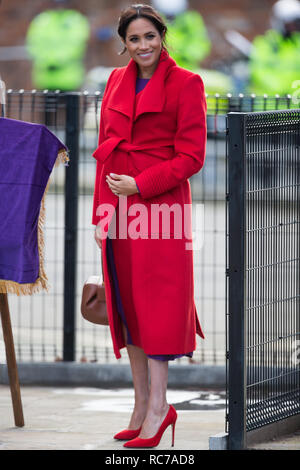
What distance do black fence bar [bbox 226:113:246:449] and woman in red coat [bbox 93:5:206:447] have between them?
21cm

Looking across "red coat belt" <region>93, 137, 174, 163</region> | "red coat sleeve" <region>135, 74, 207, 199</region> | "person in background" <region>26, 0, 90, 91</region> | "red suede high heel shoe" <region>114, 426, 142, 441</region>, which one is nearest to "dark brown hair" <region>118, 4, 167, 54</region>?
"red coat sleeve" <region>135, 74, 207, 199</region>

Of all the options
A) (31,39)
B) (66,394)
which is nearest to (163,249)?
(66,394)

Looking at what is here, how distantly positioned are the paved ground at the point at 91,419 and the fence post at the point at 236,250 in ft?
1.60

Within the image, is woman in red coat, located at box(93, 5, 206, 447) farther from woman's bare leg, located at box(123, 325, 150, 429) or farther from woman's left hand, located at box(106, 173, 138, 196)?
A: woman's bare leg, located at box(123, 325, 150, 429)

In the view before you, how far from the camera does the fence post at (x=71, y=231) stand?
683 centimetres

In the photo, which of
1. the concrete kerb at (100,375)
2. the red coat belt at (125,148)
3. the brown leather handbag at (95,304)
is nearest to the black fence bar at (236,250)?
the red coat belt at (125,148)

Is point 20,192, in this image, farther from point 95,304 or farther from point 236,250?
point 236,250

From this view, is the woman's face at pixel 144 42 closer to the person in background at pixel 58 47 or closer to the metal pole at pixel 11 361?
the metal pole at pixel 11 361

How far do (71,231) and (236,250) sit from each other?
8.12ft

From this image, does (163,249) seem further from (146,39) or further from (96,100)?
(96,100)

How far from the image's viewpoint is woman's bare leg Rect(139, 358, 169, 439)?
190 inches

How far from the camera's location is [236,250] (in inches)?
182

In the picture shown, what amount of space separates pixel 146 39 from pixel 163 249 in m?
1.01

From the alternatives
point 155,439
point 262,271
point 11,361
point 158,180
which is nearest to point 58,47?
point 11,361
